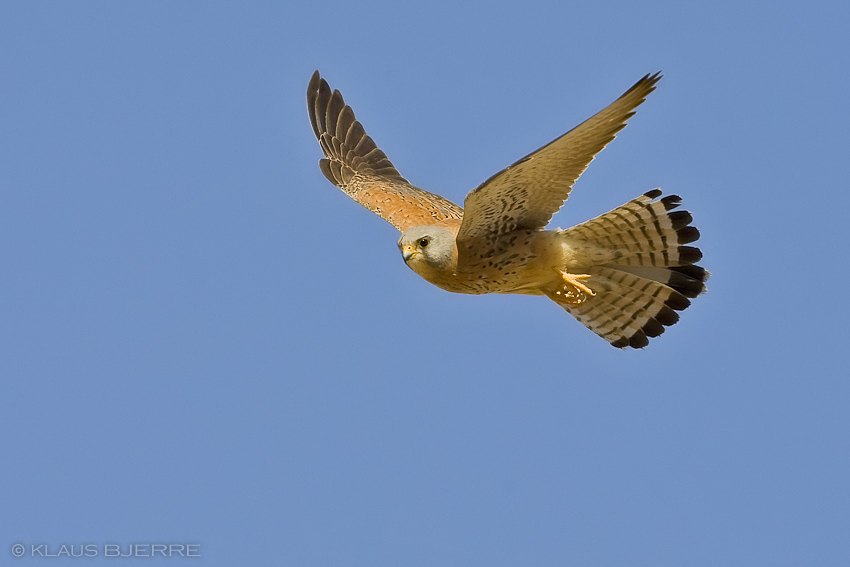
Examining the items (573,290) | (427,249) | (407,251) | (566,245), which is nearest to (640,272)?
(573,290)

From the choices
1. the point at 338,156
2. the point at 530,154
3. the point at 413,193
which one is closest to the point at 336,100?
the point at 338,156

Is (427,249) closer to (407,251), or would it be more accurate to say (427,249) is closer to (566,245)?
(407,251)

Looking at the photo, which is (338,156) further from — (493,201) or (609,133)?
(609,133)

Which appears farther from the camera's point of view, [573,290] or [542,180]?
[573,290]

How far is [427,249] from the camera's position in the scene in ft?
30.0

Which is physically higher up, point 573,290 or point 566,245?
point 566,245

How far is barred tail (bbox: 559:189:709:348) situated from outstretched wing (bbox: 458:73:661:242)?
1.95 feet

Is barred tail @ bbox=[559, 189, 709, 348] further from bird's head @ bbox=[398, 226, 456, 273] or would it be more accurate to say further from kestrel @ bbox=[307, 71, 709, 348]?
bird's head @ bbox=[398, 226, 456, 273]

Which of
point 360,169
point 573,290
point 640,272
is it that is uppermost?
point 360,169

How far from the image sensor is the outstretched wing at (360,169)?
11.0m

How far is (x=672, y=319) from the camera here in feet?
33.9

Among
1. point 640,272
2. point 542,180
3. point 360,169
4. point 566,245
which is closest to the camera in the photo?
point 542,180

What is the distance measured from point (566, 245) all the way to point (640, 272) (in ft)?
3.05

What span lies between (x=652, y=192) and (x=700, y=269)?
3.36 ft
